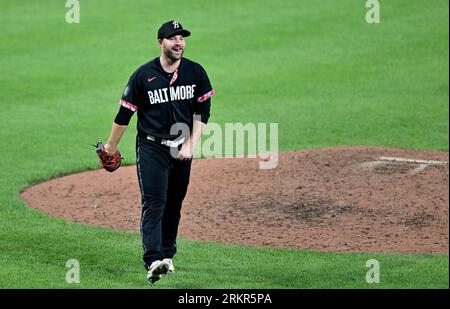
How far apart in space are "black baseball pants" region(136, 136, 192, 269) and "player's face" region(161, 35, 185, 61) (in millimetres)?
821

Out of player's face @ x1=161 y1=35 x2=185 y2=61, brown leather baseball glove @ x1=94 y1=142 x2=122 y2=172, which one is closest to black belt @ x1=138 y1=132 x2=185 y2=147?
brown leather baseball glove @ x1=94 y1=142 x2=122 y2=172

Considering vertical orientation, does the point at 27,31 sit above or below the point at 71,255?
above

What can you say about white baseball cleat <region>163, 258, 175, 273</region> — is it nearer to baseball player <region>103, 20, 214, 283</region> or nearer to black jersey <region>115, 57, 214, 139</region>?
baseball player <region>103, 20, 214, 283</region>

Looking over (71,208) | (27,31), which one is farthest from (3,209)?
(27,31)

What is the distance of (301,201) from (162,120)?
3712 millimetres

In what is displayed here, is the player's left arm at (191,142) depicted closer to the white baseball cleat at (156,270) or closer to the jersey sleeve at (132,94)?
the jersey sleeve at (132,94)

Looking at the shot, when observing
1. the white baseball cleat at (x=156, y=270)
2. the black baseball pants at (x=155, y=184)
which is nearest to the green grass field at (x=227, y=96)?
the white baseball cleat at (x=156, y=270)

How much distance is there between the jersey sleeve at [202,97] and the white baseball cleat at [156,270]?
144cm

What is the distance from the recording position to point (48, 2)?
25.1 meters

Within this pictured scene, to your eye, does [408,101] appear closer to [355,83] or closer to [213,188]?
[355,83]

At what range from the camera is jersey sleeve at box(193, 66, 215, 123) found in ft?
31.8

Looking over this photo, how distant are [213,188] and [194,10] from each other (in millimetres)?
11352

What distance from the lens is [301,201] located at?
1280cm

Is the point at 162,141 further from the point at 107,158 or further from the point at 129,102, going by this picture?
the point at 107,158
